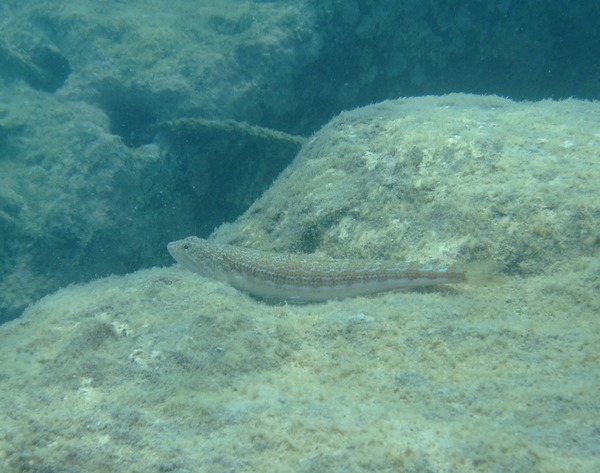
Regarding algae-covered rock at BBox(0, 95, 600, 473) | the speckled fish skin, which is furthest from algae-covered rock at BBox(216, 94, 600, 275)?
the speckled fish skin

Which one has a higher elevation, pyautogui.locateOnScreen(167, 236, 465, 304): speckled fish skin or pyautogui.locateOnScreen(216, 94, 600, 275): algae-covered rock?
pyautogui.locateOnScreen(216, 94, 600, 275): algae-covered rock

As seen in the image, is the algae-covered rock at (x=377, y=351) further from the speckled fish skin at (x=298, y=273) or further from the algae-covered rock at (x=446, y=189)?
the speckled fish skin at (x=298, y=273)

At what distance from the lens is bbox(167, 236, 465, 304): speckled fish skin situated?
146 inches

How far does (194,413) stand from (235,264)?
231 cm

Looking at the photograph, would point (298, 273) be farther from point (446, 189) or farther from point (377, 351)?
point (446, 189)

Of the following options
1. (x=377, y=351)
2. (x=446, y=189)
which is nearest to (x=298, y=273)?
(x=377, y=351)

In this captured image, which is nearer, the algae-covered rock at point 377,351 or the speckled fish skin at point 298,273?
the algae-covered rock at point 377,351

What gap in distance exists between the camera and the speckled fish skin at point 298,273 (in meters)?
3.70

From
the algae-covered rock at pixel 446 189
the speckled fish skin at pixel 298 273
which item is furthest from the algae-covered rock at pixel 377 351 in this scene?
the speckled fish skin at pixel 298 273

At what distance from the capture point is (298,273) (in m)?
4.15

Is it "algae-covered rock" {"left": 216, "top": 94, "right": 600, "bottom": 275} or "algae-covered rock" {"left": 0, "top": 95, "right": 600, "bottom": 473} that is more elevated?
"algae-covered rock" {"left": 216, "top": 94, "right": 600, "bottom": 275}

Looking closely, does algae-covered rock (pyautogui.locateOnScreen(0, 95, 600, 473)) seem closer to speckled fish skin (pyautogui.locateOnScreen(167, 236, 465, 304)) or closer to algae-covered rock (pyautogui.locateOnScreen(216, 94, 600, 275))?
algae-covered rock (pyautogui.locateOnScreen(216, 94, 600, 275))

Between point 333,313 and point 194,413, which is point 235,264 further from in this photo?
point 194,413

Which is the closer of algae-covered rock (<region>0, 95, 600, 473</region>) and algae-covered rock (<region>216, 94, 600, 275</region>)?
algae-covered rock (<region>0, 95, 600, 473</region>)
